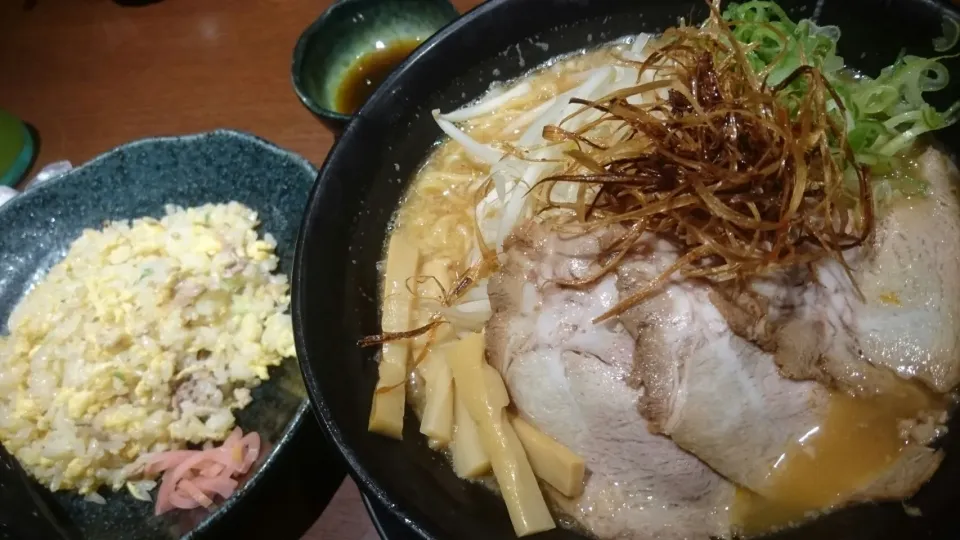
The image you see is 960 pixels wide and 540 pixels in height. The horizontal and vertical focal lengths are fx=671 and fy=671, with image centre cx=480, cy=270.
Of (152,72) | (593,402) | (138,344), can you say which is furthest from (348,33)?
(593,402)

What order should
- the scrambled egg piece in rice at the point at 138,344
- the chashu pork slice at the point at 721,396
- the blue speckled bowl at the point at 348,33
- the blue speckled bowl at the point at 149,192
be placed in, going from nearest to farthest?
the chashu pork slice at the point at 721,396
the scrambled egg piece in rice at the point at 138,344
the blue speckled bowl at the point at 149,192
the blue speckled bowl at the point at 348,33

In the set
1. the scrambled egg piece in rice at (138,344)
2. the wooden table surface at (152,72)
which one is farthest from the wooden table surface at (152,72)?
the scrambled egg piece in rice at (138,344)

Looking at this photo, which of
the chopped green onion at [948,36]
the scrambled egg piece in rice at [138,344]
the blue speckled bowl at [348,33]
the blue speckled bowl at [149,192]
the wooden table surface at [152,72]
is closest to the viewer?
the chopped green onion at [948,36]

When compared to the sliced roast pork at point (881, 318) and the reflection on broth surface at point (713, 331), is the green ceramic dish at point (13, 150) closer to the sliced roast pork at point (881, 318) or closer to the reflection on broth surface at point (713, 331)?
the reflection on broth surface at point (713, 331)

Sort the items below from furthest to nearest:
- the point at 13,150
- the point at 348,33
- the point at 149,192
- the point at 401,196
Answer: the point at 13,150
the point at 348,33
the point at 149,192
the point at 401,196

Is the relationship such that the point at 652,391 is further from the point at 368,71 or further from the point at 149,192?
the point at 149,192

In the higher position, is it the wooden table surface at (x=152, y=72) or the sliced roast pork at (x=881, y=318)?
the sliced roast pork at (x=881, y=318)
